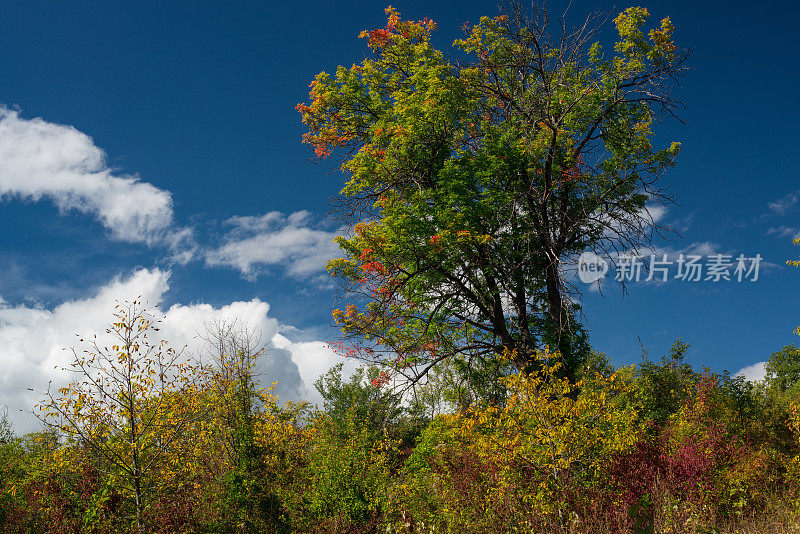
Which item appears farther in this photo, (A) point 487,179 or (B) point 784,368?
(B) point 784,368

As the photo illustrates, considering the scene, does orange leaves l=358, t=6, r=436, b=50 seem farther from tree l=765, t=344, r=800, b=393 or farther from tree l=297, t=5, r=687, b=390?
tree l=765, t=344, r=800, b=393

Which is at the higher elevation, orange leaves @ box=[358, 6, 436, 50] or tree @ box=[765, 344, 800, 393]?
→ orange leaves @ box=[358, 6, 436, 50]

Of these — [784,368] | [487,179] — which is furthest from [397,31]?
[784,368]

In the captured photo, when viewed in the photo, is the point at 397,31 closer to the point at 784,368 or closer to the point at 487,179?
the point at 487,179

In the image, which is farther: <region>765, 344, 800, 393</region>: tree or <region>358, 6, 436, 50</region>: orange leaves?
<region>765, 344, 800, 393</region>: tree

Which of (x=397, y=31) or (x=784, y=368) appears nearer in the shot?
(x=397, y=31)

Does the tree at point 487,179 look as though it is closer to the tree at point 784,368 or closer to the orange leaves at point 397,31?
the orange leaves at point 397,31

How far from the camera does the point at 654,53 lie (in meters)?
14.1

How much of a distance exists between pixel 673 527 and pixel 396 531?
16.7 ft

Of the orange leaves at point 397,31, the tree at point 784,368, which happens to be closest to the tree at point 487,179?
the orange leaves at point 397,31

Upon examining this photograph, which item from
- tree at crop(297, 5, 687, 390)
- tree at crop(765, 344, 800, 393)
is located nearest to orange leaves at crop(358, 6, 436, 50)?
tree at crop(297, 5, 687, 390)

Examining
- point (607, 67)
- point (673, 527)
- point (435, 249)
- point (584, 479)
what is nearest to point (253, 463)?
point (435, 249)

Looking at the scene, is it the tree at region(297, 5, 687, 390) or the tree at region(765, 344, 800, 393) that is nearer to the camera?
the tree at region(297, 5, 687, 390)

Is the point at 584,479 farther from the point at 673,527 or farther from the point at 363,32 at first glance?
the point at 363,32
